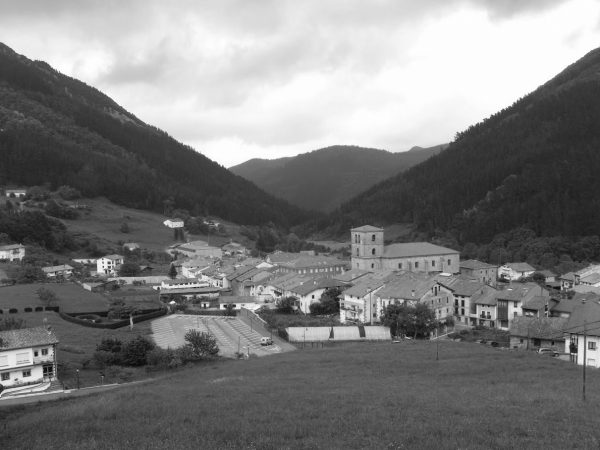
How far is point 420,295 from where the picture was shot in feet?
150

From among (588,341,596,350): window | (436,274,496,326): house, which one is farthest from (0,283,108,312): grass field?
(588,341,596,350): window

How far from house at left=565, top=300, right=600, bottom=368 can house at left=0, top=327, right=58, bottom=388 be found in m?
26.4

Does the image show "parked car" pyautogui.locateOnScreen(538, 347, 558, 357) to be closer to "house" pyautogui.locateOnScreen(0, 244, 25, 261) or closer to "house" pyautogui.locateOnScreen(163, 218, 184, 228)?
"house" pyautogui.locateOnScreen(0, 244, 25, 261)

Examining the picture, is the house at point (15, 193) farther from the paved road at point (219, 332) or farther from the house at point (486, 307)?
the house at point (486, 307)

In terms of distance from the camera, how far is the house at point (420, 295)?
4612 centimetres

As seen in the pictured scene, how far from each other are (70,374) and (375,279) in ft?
99.8

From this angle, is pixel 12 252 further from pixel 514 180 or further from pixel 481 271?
pixel 514 180

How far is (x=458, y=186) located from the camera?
131 metres

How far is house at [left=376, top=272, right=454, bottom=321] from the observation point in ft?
151

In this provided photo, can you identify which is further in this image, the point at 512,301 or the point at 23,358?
the point at 512,301

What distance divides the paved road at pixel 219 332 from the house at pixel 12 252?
35.8 metres

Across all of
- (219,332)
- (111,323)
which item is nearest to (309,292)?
(219,332)

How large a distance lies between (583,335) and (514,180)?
92024 millimetres

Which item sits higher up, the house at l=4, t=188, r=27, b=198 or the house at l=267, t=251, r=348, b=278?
the house at l=4, t=188, r=27, b=198
